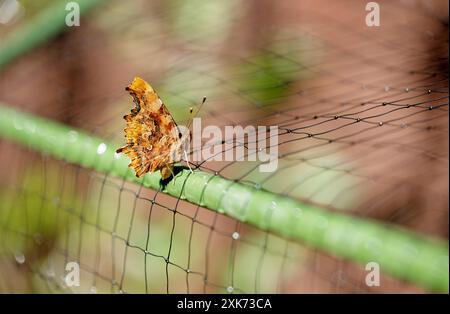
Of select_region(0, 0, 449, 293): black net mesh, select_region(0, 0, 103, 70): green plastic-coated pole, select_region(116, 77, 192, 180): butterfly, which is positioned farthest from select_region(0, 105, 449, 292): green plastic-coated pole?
select_region(0, 0, 103, 70): green plastic-coated pole

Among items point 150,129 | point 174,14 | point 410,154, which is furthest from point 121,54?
point 150,129

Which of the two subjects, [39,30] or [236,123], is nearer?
[39,30]

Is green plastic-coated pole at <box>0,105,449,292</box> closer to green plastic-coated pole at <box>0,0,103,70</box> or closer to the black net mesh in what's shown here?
the black net mesh

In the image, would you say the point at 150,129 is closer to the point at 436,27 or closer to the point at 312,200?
the point at 312,200

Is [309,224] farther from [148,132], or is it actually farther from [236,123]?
[236,123]

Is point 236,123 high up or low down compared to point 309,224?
up

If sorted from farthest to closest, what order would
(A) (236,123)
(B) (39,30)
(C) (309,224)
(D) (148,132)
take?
(A) (236,123) → (B) (39,30) → (D) (148,132) → (C) (309,224)

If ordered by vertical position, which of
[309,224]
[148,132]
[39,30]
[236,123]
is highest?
[39,30]

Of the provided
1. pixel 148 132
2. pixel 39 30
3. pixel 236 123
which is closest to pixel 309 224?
pixel 148 132
